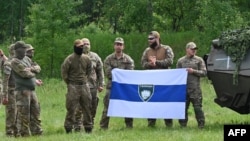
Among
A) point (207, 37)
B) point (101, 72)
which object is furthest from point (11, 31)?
point (101, 72)

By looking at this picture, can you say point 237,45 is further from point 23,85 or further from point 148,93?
point 23,85

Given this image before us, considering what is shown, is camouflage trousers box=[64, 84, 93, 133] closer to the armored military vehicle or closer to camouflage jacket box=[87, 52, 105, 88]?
camouflage jacket box=[87, 52, 105, 88]

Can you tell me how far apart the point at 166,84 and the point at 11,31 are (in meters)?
39.2

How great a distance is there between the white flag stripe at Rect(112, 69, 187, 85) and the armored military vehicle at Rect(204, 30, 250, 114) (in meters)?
0.61

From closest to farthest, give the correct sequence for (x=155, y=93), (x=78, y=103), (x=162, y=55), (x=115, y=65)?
(x=78, y=103), (x=155, y=93), (x=162, y=55), (x=115, y=65)

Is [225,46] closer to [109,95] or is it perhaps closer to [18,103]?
[109,95]

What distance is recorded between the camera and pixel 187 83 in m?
12.6

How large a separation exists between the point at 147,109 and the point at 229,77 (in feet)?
6.09

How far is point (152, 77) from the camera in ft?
41.4

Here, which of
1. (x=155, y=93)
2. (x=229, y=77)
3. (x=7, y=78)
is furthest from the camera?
(x=155, y=93)

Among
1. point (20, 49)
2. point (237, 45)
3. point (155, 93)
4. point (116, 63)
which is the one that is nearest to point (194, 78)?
point (155, 93)

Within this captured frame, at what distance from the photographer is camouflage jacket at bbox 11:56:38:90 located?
11.7 meters

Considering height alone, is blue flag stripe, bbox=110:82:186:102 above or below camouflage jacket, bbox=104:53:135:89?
below

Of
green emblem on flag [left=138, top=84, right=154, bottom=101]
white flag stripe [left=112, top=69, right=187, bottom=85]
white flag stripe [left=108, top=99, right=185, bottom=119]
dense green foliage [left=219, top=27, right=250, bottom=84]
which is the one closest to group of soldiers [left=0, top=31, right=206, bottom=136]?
white flag stripe [left=112, top=69, right=187, bottom=85]
